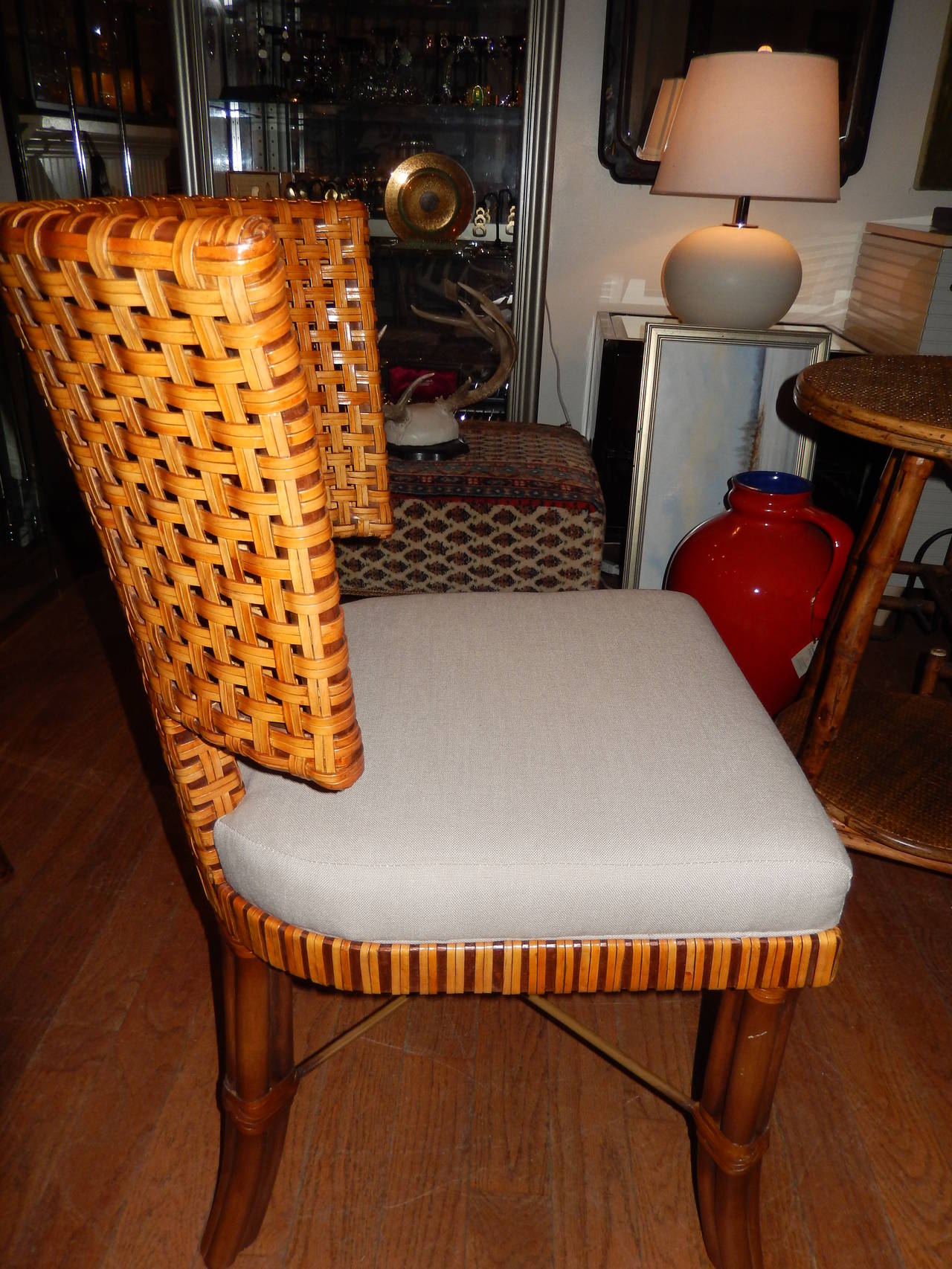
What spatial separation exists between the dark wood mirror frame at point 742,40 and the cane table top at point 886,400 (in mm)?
1613

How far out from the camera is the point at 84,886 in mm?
1386

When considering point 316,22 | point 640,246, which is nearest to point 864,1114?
point 640,246

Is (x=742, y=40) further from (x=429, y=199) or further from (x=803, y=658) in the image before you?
(x=803, y=658)

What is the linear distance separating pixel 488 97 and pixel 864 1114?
2581 millimetres

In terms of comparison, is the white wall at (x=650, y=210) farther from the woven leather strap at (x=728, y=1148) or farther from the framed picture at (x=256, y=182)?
the woven leather strap at (x=728, y=1148)

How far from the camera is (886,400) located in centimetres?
108

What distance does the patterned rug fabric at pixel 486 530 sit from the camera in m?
1.96

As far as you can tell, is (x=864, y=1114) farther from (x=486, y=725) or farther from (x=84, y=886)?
(x=84, y=886)

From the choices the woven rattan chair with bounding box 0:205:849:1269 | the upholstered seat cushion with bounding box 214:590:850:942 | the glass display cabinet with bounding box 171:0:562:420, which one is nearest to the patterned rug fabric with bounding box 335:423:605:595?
the glass display cabinet with bounding box 171:0:562:420

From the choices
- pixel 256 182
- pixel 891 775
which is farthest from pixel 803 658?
pixel 256 182

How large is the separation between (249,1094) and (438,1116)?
304 mm

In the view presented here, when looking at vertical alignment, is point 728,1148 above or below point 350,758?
below

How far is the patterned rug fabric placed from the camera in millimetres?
1957

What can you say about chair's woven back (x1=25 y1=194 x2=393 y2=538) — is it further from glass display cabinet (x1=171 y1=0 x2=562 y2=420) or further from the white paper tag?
glass display cabinet (x1=171 y1=0 x2=562 y2=420)
